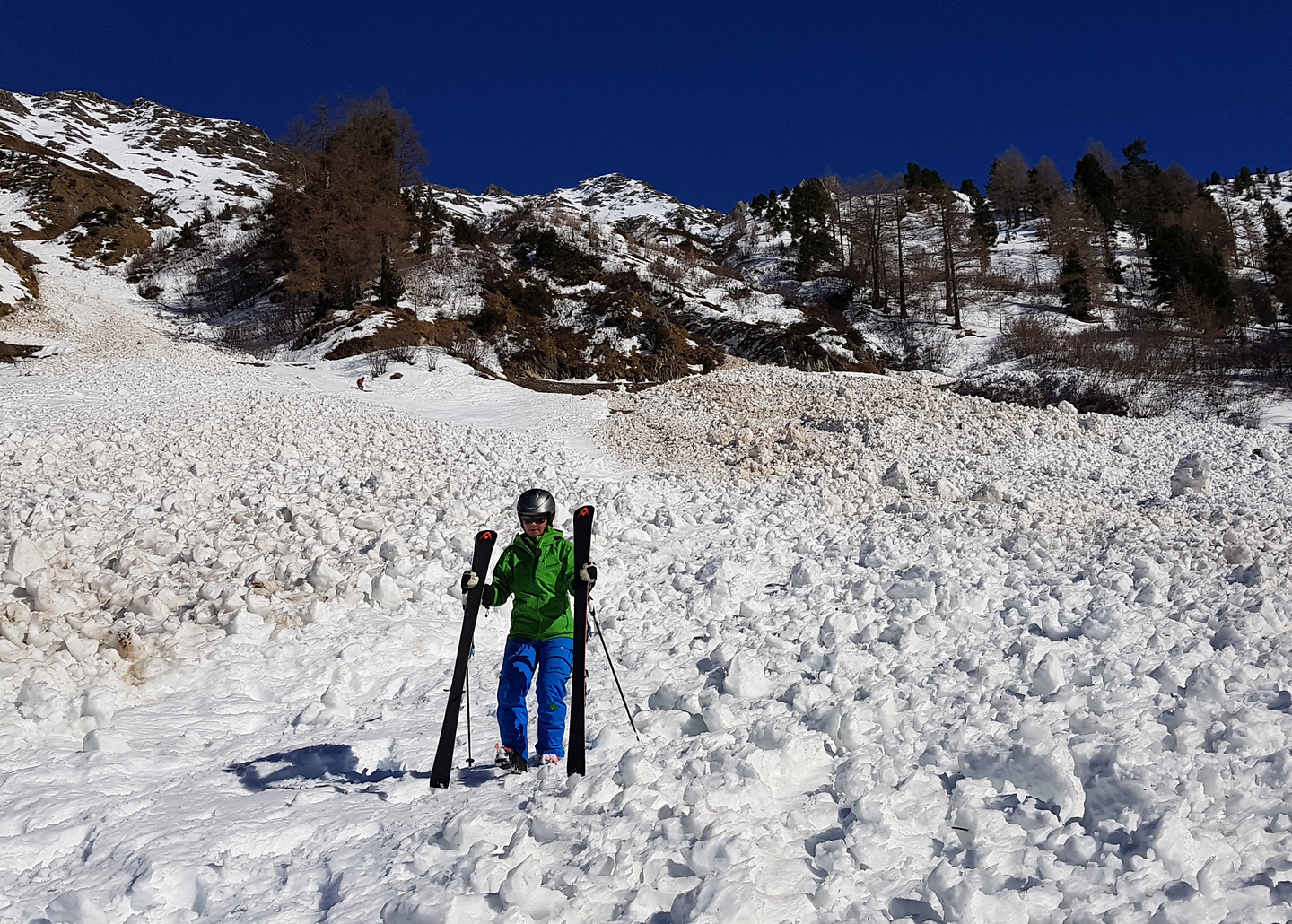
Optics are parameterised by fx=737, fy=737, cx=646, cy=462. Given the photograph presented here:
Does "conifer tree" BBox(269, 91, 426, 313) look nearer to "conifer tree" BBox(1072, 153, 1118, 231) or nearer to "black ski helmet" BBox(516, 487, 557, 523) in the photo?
"black ski helmet" BBox(516, 487, 557, 523)

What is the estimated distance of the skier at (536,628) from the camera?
13.3ft

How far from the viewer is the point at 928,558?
295 inches

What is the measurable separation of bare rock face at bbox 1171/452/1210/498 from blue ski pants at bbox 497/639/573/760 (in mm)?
9141

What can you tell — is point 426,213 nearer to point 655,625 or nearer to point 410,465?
point 410,465

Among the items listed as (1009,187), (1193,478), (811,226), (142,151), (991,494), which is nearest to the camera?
(991,494)

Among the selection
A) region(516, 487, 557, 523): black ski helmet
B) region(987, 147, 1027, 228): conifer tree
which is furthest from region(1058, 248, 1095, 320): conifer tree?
region(516, 487, 557, 523): black ski helmet

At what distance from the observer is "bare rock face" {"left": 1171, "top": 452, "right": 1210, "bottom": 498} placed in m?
9.62

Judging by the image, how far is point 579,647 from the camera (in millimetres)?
4000

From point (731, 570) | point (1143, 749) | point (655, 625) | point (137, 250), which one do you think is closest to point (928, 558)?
point (731, 570)

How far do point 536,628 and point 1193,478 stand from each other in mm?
9544

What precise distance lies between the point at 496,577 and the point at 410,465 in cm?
739

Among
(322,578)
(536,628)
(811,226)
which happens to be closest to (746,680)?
→ (536,628)

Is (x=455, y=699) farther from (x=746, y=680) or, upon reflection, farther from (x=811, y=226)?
(x=811, y=226)

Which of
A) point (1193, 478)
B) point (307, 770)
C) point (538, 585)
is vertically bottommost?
point (307, 770)
